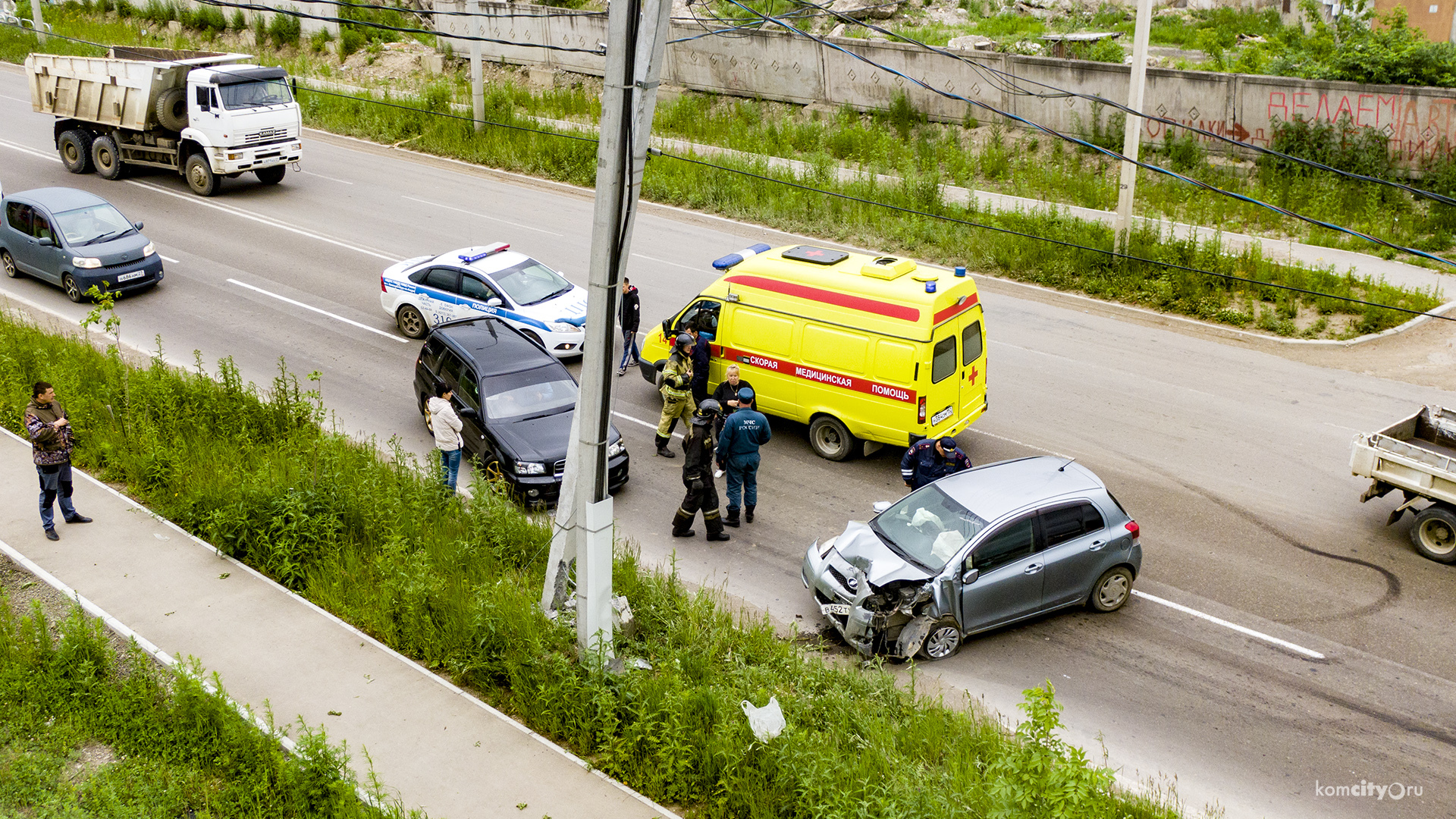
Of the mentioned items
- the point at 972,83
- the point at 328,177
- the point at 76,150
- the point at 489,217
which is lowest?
the point at 489,217

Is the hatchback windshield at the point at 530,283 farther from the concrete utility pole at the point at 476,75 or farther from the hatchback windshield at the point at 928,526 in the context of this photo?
the concrete utility pole at the point at 476,75

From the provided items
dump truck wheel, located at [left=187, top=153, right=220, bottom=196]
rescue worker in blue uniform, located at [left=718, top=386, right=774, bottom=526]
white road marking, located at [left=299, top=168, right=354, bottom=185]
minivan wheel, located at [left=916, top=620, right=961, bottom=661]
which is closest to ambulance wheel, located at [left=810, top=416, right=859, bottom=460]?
rescue worker in blue uniform, located at [left=718, top=386, right=774, bottom=526]

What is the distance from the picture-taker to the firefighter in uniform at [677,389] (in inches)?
546

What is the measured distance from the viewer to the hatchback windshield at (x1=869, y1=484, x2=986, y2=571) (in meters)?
10.1

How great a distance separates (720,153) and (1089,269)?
1085 cm

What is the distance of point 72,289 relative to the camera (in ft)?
61.1

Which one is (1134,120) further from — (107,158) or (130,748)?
(107,158)

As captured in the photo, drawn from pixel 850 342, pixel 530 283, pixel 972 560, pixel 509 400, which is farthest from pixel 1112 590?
pixel 530 283

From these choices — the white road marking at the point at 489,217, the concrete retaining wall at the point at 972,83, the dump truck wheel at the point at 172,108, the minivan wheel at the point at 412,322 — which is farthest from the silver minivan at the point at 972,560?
the dump truck wheel at the point at 172,108

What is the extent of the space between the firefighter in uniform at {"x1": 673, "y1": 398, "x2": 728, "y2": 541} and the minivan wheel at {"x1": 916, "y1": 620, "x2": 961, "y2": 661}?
2.94m

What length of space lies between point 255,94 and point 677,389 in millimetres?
15362

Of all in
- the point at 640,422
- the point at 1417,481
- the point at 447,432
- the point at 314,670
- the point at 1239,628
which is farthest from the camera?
the point at 640,422

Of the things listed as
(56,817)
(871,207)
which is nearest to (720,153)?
(871,207)

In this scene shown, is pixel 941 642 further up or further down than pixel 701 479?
further down
